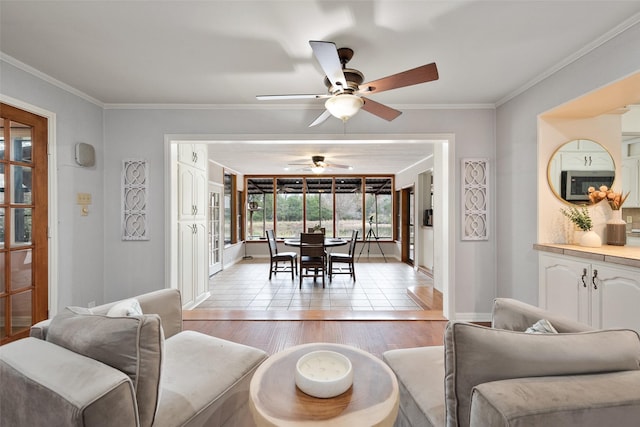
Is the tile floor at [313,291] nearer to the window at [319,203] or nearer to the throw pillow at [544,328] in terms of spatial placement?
the window at [319,203]

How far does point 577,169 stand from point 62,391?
379 centimetres

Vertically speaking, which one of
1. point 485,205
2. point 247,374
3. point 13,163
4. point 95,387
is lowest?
point 247,374

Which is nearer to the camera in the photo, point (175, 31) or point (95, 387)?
point (95, 387)

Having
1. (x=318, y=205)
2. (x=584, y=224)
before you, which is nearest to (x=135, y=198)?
(x=584, y=224)

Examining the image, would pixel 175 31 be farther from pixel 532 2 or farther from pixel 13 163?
pixel 532 2

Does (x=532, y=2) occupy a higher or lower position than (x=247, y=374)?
higher

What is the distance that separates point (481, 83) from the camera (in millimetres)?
2766

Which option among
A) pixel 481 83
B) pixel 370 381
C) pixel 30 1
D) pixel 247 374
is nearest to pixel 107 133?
pixel 30 1

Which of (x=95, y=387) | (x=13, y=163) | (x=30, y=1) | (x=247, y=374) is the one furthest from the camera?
(x=13, y=163)

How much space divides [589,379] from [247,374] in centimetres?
143

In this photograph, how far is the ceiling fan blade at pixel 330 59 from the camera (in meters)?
1.55

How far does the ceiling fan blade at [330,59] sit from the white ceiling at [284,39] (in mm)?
341

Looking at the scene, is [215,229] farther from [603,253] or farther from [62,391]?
[603,253]

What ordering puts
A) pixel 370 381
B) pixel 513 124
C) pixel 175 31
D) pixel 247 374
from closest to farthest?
pixel 370 381, pixel 247 374, pixel 175 31, pixel 513 124
